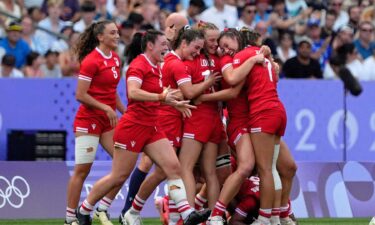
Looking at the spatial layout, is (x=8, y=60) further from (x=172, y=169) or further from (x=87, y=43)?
(x=172, y=169)

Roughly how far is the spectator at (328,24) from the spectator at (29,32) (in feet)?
18.6

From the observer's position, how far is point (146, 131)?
43.3 feet

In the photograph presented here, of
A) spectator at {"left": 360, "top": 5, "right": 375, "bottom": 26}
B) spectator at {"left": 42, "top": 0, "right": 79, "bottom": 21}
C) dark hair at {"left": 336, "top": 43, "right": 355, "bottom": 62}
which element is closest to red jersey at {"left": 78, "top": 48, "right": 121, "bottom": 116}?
spectator at {"left": 42, "top": 0, "right": 79, "bottom": 21}

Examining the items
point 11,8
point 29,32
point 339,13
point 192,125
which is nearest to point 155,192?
point 192,125

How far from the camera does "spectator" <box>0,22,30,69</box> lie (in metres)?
20.1

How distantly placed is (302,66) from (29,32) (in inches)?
189

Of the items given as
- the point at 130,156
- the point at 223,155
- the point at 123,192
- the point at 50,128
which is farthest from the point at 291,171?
the point at 50,128

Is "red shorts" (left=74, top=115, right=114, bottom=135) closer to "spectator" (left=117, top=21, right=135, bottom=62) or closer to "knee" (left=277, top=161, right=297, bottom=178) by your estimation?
"knee" (left=277, top=161, right=297, bottom=178)

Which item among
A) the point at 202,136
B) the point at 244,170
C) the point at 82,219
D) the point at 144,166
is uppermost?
the point at 202,136

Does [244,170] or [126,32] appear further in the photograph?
[126,32]

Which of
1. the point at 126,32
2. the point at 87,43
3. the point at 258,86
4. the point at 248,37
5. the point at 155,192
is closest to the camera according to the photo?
the point at 258,86

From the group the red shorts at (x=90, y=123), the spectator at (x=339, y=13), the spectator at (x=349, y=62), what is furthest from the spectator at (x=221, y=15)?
the red shorts at (x=90, y=123)

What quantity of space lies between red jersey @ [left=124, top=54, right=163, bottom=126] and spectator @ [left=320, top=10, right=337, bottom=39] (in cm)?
1025

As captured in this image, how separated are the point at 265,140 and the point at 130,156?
1.50m
